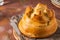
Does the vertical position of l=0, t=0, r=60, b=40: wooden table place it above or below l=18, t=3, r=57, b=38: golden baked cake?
below

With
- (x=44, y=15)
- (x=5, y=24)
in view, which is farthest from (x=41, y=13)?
(x=5, y=24)

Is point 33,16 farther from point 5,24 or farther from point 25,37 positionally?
point 5,24

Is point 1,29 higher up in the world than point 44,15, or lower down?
lower down

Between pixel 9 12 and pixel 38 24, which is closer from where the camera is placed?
pixel 38 24

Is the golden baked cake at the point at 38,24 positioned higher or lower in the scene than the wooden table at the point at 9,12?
higher
